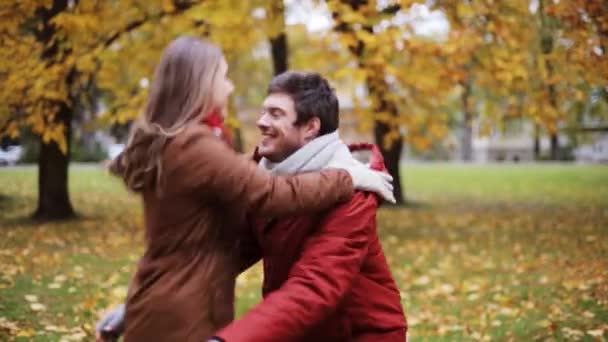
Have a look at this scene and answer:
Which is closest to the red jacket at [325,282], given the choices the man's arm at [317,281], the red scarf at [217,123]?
the man's arm at [317,281]

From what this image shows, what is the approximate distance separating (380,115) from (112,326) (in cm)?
801

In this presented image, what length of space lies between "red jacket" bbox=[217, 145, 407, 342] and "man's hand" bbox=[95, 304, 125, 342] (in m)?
0.53

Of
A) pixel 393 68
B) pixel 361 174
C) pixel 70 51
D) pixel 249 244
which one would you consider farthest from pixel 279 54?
pixel 361 174

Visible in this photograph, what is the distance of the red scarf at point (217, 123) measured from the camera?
2.45 meters

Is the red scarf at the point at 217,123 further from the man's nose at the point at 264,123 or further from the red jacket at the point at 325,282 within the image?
the red jacket at the point at 325,282

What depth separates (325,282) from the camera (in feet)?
8.13

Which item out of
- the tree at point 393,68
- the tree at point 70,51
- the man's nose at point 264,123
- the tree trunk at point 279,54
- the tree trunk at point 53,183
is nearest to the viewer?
the man's nose at point 264,123

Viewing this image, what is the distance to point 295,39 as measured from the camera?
27.3 metres

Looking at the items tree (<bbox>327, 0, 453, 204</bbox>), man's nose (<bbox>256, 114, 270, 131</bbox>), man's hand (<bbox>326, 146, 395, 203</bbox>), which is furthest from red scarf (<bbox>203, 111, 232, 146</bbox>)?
tree (<bbox>327, 0, 453, 204</bbox>)

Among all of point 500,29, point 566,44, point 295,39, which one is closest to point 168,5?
point 500,29

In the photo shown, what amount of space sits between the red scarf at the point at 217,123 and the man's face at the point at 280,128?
0.30 m

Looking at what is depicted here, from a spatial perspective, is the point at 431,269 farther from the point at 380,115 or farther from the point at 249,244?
the point at 249,244

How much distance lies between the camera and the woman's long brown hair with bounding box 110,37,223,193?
2402 millimetres

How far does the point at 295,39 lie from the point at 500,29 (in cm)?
1729
